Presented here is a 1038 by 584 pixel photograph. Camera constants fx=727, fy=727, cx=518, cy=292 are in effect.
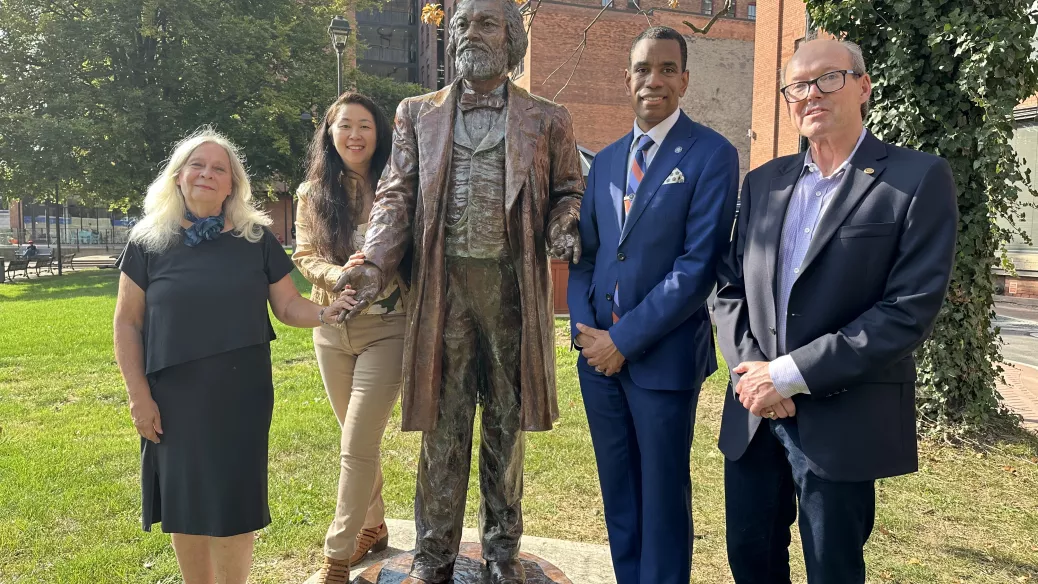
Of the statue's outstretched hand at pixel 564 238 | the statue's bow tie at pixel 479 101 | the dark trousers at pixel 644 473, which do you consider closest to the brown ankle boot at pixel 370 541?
the dark trousers at pixel 644 473

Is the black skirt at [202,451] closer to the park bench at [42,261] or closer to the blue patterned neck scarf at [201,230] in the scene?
the blue patterned neck scarf at [201,230]

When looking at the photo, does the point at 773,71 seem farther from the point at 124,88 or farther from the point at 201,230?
the point at 201,230

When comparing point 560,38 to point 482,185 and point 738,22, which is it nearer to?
point 738,22

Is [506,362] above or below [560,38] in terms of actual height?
below

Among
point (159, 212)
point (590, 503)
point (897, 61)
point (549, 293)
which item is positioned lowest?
point (590, 503)

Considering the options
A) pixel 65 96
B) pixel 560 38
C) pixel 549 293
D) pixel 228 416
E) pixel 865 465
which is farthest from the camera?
pixel 560 38

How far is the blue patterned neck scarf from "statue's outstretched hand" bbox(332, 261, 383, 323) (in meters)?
0.54

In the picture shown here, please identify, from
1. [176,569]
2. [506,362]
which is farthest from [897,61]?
[176,569]

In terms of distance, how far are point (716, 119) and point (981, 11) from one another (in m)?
29.5

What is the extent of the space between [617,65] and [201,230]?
33.3 metres

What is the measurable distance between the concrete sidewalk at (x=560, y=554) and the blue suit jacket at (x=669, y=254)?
63.5 inches

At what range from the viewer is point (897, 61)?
5.80 metres

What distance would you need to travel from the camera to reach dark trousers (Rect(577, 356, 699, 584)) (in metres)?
2.69

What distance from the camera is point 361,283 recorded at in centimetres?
275
